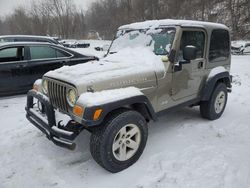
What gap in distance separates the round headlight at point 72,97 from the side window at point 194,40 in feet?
5.95

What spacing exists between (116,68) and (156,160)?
1405mm

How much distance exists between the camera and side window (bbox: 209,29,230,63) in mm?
4378

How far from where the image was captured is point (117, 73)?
10.2 ft

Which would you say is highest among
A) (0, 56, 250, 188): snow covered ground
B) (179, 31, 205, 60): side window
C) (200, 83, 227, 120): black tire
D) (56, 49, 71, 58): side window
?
(179, 31, 205, 60): side window

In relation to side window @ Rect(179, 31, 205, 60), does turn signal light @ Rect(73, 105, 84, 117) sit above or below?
below

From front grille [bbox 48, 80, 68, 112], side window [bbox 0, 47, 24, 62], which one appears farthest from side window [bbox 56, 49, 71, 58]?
front grille [bbox 48, 80, 68, 112]

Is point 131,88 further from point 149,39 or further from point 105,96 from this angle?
point 149,39

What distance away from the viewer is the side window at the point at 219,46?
438 cm

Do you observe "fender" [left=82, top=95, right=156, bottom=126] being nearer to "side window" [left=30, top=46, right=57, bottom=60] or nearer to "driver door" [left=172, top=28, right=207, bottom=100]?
"driver door" [left=172, top=28, right=207, bottom=100]

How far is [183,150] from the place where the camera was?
140 inches

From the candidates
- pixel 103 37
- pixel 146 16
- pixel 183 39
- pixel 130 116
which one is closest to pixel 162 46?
pixel 183 39

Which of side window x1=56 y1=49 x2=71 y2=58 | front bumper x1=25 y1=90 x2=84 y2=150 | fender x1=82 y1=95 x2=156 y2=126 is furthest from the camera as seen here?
side window x1=56 y1=49 x2=71 y2=58

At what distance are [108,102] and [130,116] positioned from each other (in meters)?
0.41

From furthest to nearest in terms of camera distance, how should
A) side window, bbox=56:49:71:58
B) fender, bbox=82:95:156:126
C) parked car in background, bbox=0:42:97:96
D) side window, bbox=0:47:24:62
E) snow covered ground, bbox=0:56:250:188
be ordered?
side window, bbox=56:49:71:58 < side window, bbox=0:47:24:62 < parked car in background, bbox=0:42:97:96 < snow covered ground, bbox=0:56:250:188 < fender, bbox=82:95:156:126
